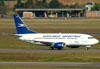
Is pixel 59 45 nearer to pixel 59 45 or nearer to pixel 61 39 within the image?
pixel 59 45

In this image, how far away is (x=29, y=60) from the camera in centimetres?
6147

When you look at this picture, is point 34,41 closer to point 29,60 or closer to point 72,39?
point 72,39

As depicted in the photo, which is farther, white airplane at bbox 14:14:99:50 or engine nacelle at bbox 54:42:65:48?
white airplane at bbox 14:14:99:50

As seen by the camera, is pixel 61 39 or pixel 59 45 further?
pixel 61 39

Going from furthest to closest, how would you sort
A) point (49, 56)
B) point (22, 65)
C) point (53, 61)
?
point (49, 56) → point (53, 61) → point (22, 65)

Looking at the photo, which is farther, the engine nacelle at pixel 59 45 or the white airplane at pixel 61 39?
the white airplane at pixel 61 39

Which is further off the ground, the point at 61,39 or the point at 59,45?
the point at 61,39

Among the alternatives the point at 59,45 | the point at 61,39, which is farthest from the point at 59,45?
the point at 61,39

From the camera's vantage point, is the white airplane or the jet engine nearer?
the jet engine

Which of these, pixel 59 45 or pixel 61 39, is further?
pixel 61 39

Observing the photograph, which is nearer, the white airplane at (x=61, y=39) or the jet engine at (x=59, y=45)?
the jet engine at (x=59, y=45)

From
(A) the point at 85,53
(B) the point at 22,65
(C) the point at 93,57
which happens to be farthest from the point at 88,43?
(B) the point at 22,65

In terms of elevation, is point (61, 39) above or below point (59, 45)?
above

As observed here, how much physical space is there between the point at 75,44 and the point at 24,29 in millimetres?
9431
